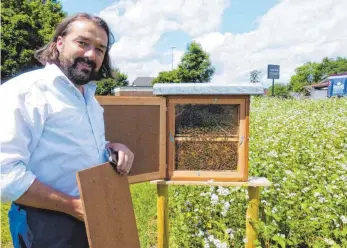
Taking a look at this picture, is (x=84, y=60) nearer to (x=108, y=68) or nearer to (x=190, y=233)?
(x=108, y=68)

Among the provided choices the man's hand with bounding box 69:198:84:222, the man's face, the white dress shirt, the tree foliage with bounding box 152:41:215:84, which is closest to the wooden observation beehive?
the man's face

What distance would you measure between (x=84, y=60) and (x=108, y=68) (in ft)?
1.80

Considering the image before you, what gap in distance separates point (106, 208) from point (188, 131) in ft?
4.67

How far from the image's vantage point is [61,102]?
1543 mm

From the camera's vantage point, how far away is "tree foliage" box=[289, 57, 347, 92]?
278 feet

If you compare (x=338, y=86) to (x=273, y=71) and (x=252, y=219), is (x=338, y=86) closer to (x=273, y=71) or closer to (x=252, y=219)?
(x=273, y=71)

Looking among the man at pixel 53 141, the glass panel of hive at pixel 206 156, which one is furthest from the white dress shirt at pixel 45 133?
the glass panel of hive at pixel 206 156

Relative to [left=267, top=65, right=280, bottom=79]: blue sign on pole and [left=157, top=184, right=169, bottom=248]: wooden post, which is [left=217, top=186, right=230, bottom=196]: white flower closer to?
[left=157, top=184, right=169, bottom=248]: wooden post

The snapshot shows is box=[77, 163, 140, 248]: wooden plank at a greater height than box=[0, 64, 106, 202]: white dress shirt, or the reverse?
box=[0, 64, 106, 202]: white dress shirt

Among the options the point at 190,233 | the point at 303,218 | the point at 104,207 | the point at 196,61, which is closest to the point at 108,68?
the point at 104,207

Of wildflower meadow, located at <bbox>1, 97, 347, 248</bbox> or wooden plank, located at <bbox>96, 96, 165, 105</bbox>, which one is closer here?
wooden plank, located at <bbox>96, 96, 165, 105</bbox>

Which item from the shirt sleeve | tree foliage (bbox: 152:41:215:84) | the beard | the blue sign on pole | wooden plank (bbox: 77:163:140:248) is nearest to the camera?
the shirt sleeve

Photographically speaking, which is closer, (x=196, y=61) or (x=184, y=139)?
(x=184, y=139)

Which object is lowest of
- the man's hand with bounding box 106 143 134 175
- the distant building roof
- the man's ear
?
the distant building roof
